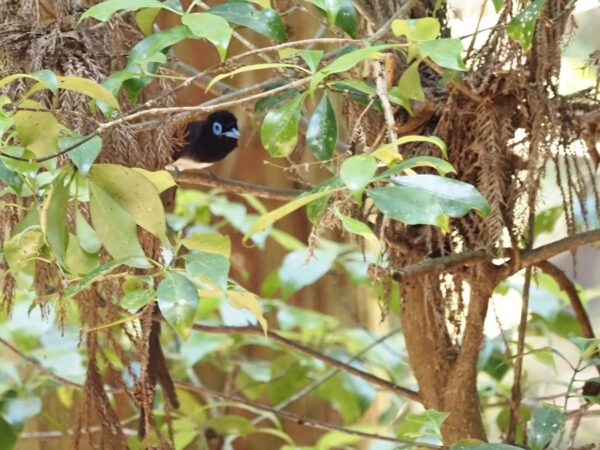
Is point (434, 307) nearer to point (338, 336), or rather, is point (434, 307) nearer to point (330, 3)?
point (330, 3)

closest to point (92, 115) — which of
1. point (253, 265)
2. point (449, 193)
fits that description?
point (449, 193)

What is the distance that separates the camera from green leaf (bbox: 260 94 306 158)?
37.9 inches

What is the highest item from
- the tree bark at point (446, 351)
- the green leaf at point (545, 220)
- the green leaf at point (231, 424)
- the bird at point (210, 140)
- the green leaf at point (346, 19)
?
the bird at point (210, 140)

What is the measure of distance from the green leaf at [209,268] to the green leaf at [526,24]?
434mm

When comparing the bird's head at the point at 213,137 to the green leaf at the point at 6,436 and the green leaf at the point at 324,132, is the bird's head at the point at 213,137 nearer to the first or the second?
the green leaf at the point at 6,436

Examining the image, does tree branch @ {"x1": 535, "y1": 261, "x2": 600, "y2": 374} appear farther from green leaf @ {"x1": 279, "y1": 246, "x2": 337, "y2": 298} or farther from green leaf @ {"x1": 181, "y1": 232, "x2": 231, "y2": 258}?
green leaf @ {"x1": 181, "y1": 232, "x2": 231, "y2": 258}

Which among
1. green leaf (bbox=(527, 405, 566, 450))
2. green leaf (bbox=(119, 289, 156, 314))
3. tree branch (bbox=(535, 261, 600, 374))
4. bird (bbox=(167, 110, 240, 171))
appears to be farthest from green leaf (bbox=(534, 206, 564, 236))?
green leaf (bbox=(119, 289, 156, 314))

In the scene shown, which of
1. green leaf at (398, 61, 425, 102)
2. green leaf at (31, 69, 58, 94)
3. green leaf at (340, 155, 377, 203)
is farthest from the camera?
green leaf at (398, 61, 425, 102)

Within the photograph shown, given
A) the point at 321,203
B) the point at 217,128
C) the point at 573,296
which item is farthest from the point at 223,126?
the point at 321,203

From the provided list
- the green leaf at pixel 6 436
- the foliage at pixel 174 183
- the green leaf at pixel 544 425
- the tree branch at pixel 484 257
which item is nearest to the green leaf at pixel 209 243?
the foliage at pixel 174 183

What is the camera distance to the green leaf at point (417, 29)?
0.92m

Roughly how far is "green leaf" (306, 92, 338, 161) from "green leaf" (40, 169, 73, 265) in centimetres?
28

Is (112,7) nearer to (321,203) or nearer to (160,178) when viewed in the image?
(160,178)

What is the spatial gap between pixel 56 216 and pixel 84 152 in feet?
0.22
